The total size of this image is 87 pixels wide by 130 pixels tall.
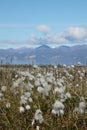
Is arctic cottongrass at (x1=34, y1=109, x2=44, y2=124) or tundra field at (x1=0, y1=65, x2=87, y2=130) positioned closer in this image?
arctic cottongrass at (x1=34, y1=109, x2=44, y2=124)

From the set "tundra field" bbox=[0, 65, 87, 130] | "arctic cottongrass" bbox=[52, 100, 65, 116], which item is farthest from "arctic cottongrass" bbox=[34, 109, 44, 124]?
"arctic cottongrass" bbox=[52, 100, 65, 116]

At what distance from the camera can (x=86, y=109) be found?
1055 cm

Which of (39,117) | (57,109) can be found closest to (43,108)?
(57,109)

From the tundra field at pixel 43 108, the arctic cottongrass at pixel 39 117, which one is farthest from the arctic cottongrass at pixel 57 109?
the arctic cottongrass at pixel 39 117

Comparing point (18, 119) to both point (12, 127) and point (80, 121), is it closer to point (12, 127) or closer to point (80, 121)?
point (12, 127)

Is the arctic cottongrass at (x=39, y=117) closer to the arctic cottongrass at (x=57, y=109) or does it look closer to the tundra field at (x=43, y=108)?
the tundra field at (x=43, y=108)

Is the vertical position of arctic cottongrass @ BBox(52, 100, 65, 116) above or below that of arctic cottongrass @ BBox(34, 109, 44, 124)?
above

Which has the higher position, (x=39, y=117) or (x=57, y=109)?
(x=57, y=109)

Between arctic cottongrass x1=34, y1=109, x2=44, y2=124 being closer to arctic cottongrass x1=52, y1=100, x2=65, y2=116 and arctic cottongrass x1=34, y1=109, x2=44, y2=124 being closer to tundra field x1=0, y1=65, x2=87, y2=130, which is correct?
tundra field x1=0, y1=65, x2=87, y2=130

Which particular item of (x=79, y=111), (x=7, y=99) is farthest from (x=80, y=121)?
(x=7, y=99)

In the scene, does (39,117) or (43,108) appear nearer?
(39,117)

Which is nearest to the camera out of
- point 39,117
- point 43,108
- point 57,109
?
point 39,117

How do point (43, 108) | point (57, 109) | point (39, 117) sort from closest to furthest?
point (39, 117) → point (57, 109) → point (43, 108)

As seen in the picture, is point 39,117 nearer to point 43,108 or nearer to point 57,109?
point 57,109
